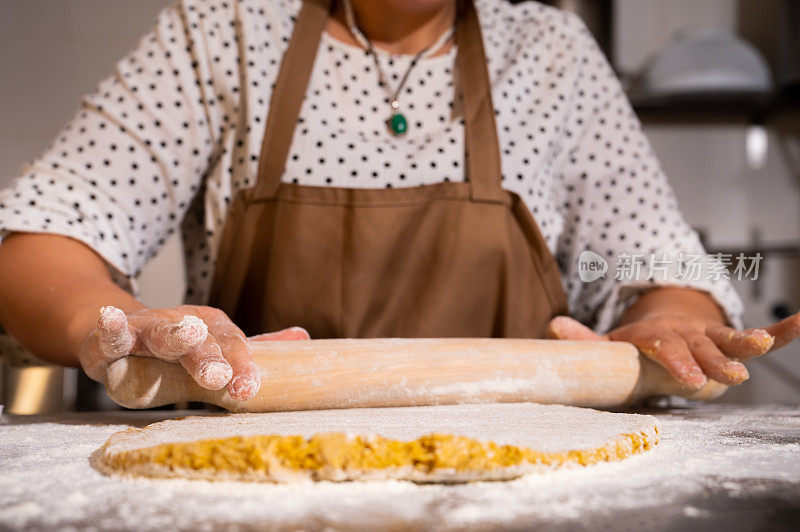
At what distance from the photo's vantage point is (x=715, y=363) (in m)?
0.76

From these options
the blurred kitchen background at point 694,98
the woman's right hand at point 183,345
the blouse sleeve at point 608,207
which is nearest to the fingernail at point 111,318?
the woman's right hand at point 183,345

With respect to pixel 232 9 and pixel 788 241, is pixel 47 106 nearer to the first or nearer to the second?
pixel 232 9

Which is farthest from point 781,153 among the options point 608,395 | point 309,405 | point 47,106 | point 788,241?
point 47,106

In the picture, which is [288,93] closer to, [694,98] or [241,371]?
[241,371]

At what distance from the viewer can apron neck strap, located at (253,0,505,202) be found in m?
0.99

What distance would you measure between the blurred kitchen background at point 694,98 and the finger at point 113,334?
1.94 meters

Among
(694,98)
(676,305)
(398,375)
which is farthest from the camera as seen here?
(694,98)

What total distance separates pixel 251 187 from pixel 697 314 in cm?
62

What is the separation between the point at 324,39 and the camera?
1.10 m

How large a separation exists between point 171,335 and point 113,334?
61mm

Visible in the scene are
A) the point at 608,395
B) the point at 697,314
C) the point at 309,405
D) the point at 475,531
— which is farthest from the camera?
the point at 697,314

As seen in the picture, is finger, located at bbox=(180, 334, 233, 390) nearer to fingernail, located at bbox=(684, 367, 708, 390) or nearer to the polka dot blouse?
the polka dot blouse

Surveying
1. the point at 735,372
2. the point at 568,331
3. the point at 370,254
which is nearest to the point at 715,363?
the point at 735,372

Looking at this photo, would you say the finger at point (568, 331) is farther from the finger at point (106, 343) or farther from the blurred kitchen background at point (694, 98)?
the blurred kitchen background at point (694, 98)
